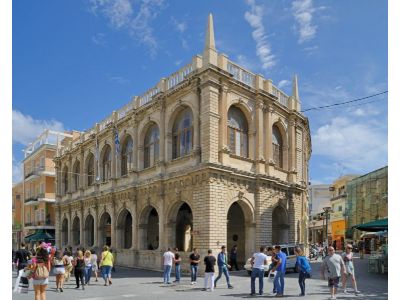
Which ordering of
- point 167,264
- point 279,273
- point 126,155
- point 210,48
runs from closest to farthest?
point 279,273 < point 167,264 < point 210,48 < point 126,155

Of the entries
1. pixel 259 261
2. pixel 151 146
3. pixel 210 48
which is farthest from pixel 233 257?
pixel 210 48

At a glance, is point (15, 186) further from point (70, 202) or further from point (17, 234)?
point (70, 202)

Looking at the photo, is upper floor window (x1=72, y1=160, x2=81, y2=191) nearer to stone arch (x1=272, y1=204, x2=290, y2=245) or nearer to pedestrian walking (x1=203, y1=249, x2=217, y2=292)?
stone arch (x1=272, y1=204, x2=290, y2=245)

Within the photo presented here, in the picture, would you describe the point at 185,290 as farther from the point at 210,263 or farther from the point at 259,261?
the point at 259,261

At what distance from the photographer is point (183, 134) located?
24094mm

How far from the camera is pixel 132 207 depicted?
27281mm

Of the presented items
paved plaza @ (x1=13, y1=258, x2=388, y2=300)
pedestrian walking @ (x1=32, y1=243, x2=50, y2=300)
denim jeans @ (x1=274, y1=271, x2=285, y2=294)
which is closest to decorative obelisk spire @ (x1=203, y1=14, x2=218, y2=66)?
paved plaza @ (x1=13, y1=258, x2=388, y2=300)

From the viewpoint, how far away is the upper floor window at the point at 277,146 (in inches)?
1056

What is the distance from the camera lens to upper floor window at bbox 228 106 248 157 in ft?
76.9

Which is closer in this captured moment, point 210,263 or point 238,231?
point 210,263

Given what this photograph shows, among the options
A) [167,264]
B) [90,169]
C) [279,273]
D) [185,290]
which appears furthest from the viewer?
[90,169]

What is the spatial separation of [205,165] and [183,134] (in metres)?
3.82

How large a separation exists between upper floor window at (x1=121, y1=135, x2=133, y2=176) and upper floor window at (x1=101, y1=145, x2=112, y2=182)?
2.20m
